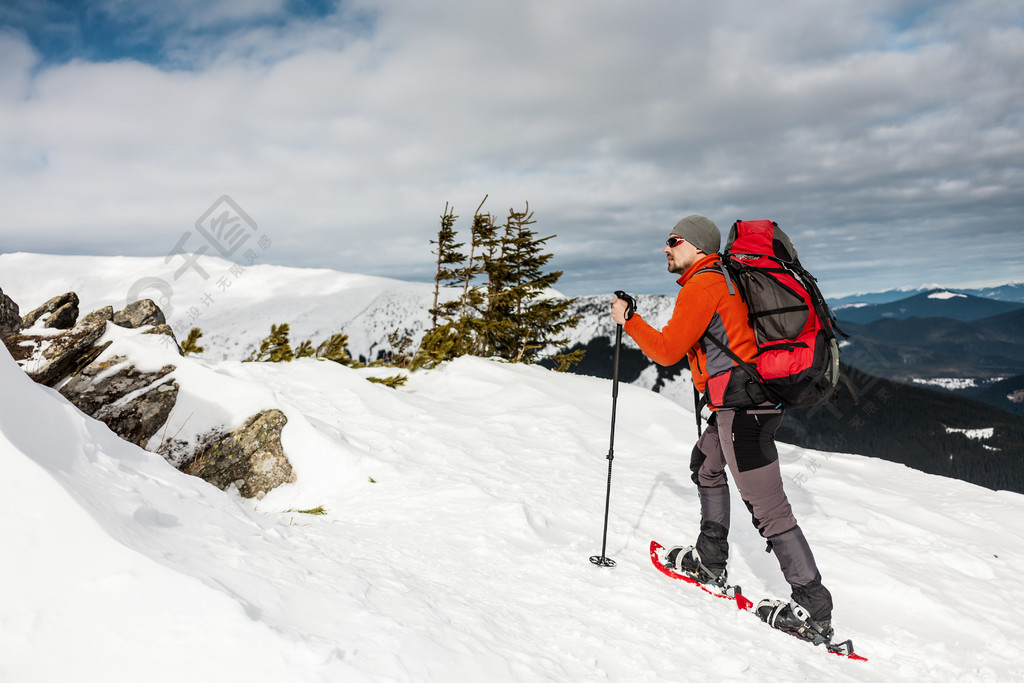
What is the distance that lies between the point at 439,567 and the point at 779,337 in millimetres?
2975

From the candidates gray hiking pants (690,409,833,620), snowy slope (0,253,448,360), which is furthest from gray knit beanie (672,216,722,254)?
snowy slope (0,253,448,360)

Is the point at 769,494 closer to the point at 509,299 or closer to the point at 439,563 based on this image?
the point at 439,563

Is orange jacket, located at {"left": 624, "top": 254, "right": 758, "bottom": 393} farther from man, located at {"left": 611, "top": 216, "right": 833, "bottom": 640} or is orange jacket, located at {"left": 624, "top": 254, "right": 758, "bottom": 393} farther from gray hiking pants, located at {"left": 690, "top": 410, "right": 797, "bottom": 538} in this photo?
gray hiking pants, located at {"left": 690, "top": 410, "right": 797, "bottom": 538}

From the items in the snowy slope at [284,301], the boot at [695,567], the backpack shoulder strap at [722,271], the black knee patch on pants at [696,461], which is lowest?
the boot at [695,567]

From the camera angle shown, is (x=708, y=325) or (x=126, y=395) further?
(x=126, y=395)

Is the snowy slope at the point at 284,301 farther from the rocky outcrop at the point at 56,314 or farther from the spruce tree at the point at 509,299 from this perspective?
the rocky outcrop at the point at 56,314

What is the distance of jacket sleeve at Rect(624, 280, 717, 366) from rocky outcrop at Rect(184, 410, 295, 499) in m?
5.01

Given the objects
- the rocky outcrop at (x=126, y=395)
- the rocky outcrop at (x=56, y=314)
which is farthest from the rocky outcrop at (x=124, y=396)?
the rocky outcrop at (x=56, y=314)

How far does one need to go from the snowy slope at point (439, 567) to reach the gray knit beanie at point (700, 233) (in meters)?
2.73

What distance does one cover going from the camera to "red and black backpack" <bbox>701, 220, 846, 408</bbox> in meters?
3.66

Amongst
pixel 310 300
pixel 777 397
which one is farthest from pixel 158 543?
pixel 310 300

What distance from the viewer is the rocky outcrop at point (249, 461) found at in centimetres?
664

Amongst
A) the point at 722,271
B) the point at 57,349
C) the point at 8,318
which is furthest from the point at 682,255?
the point at 8,318

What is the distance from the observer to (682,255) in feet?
13.9
